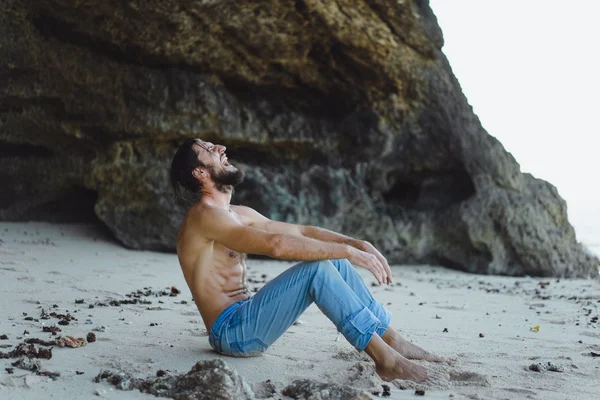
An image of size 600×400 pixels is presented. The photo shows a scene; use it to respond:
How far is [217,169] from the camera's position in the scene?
440cm

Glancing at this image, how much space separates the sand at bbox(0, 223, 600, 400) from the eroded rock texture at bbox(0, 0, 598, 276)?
1241 millimetres

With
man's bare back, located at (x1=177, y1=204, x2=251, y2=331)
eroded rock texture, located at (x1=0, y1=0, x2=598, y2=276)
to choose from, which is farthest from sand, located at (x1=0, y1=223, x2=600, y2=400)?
eroded rock texture, located at (x1=0, y1=0, x2=598, y2=276)

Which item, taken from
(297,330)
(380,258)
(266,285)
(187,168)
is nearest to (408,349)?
(380,258)

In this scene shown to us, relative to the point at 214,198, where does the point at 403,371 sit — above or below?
below

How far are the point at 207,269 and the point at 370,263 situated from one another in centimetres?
97

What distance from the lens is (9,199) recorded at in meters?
9.83

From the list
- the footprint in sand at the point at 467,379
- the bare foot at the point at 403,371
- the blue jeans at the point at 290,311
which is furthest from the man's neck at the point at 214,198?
the footprint in sand at the point at 467,379

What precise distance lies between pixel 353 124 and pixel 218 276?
6.35 meters

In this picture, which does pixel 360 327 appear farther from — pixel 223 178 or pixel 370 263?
pixel 223 178

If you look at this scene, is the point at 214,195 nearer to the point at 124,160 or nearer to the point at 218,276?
the point at 218,276

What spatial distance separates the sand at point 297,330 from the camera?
3.68m

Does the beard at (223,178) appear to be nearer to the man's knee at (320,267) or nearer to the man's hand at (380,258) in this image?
the man's knee at (320,267)

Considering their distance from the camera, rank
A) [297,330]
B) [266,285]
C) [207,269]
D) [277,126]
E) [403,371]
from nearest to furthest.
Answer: [403,371] → [266,285] → [207,269] → [297,330] → [277,126]

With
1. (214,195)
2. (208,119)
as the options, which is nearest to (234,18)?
(208,119)
